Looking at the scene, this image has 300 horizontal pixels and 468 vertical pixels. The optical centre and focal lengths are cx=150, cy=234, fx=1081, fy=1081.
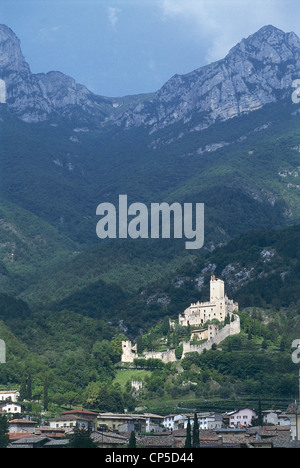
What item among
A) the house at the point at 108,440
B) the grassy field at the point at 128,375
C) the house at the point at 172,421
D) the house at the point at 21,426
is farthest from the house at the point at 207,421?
the grassy field at the point at 128,375

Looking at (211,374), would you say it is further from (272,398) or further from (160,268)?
(160,268)

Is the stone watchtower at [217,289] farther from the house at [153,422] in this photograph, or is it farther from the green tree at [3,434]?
the green tree at [3,434]

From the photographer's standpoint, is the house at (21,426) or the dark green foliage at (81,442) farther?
the house at (21,426)

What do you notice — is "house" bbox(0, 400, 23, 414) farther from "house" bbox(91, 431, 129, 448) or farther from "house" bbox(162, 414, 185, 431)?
"house" bbox(91, 431, 129, 448)

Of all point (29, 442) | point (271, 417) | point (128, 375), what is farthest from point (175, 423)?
point (128, 375)

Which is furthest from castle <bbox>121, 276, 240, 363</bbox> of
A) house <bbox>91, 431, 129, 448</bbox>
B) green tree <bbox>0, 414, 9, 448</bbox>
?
green tree <bbox>0, 414, 9, 448</bbox>

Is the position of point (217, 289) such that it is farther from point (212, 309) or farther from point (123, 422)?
point (123, 422)
